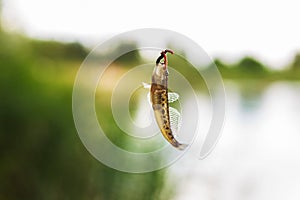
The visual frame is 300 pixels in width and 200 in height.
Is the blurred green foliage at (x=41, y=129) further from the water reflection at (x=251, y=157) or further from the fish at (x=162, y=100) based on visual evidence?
the fish at (x=162, y=100)

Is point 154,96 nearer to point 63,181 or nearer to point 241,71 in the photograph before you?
point 241,71

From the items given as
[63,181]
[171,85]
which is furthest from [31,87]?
[171,85]

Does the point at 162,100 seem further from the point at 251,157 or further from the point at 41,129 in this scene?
the point at 251,157

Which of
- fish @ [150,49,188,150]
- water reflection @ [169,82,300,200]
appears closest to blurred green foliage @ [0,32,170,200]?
water reflection @ [169,82,300,200]

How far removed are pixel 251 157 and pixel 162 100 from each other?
6.84ft

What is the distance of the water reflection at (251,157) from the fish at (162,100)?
4.37 ft

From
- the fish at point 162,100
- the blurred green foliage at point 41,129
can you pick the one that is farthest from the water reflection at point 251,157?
the fish at point 162,100

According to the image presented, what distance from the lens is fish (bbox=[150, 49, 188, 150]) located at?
0.63 ft

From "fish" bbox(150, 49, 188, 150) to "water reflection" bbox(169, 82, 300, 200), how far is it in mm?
1333

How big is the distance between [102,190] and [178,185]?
14.6 inches

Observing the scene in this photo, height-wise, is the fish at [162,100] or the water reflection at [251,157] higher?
the water reflection at [251,157]

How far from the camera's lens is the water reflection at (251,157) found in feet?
5.77

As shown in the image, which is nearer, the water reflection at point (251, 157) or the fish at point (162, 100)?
the fish at point (162, 100)

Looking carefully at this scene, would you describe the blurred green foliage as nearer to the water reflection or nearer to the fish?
the water reflection
